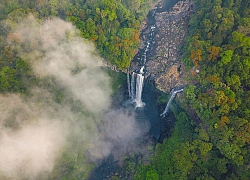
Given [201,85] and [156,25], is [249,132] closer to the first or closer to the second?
[201,85]

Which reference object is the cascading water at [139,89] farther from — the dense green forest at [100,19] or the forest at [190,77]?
the forest at [190,77]

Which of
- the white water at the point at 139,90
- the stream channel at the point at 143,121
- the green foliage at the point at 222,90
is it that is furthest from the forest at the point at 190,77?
the white water at the point at 139,90

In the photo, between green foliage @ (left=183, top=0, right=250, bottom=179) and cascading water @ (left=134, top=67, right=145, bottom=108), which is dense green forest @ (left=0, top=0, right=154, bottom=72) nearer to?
cascading water @ (left=134, top=67, right=145, bottom=108)

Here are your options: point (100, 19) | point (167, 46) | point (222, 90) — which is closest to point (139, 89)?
point (167, 46)

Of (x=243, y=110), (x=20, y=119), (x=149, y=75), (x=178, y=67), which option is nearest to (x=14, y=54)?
(x=20, y=119)

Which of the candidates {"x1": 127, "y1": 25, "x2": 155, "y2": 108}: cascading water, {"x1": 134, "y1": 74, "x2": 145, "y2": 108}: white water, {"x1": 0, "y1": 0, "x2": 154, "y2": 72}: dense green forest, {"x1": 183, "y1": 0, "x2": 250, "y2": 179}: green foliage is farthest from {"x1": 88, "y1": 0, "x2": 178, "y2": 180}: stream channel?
{"x1": 183, "y1": 0, "x2": 250, "y2": 179}: green foliage

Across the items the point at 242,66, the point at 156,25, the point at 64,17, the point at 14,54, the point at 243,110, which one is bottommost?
the point at 243,110
